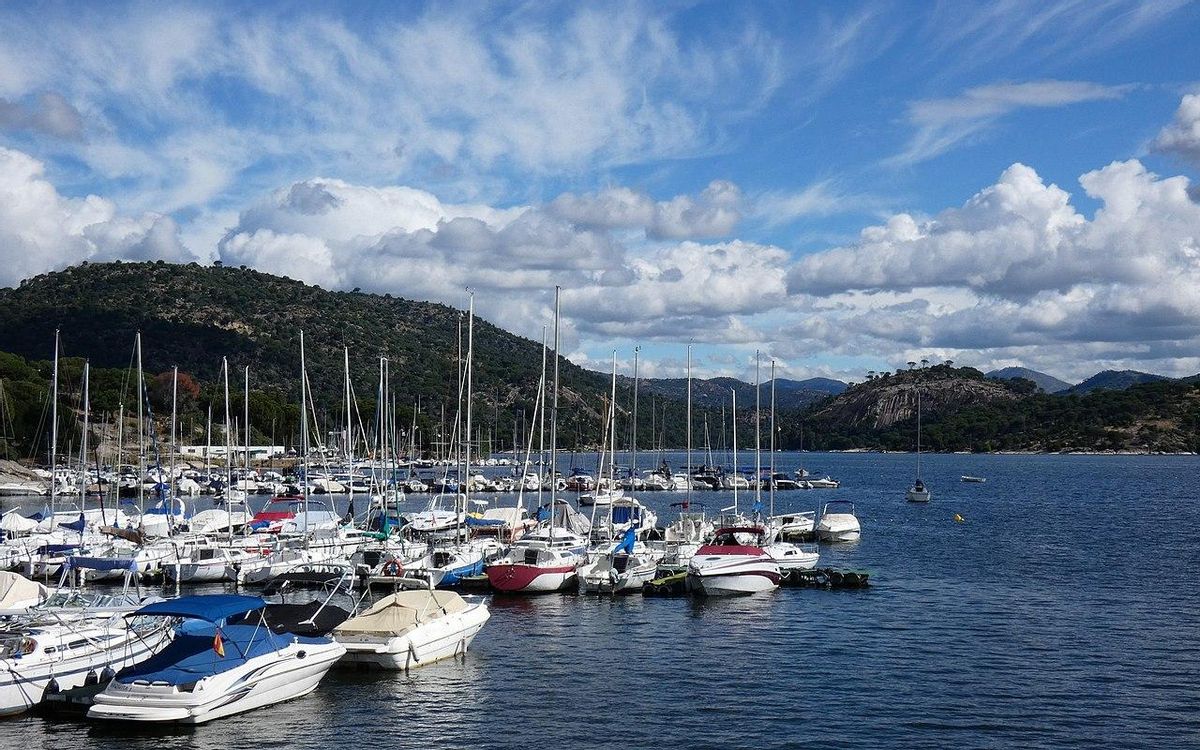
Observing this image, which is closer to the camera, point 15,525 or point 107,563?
point 107,563

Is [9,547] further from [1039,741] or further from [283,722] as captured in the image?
[1039,741]

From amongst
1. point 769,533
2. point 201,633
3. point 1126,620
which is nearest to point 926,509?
point 769,533

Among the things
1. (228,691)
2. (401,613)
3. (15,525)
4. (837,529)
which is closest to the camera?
(228,691)

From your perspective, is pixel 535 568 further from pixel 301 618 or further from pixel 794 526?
pixel 794 526

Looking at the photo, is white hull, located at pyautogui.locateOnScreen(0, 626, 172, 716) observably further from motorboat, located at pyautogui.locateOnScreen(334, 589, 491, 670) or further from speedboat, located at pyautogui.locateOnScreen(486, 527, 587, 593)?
speedboat, located at pyautogui.locateOnScreen(486, 527, 587, 593)

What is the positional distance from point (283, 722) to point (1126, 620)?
3272cm

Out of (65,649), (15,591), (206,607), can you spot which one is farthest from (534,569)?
(65,649)

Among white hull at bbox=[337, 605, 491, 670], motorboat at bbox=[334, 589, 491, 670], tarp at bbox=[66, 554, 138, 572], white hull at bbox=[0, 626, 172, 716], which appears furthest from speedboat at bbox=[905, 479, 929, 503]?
white hull at bbox=[0, 626, 172, 716]

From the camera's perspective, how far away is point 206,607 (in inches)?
1158

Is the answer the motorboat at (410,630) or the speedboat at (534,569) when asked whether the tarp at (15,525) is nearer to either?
the speedboat at (534,569)

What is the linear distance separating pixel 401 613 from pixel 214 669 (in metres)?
7.76

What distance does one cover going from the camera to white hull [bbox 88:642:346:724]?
26.8 metres

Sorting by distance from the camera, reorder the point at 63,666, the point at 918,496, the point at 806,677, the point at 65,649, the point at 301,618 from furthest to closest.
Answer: the point at 918,496, the point at 806,677, the point at 301,618, the point at 65,649, the point at 63,666

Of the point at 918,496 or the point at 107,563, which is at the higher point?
the point at 107,563
